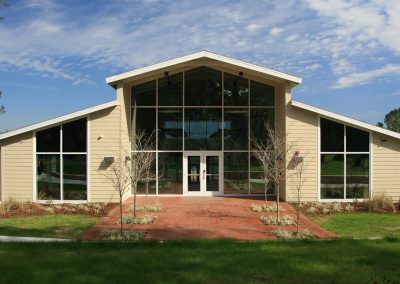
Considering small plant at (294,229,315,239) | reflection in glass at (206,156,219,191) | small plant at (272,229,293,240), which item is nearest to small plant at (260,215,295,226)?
small plant at (272,229,293,240)

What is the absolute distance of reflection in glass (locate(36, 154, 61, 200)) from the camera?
17.1 meters

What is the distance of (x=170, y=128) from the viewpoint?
1931cm

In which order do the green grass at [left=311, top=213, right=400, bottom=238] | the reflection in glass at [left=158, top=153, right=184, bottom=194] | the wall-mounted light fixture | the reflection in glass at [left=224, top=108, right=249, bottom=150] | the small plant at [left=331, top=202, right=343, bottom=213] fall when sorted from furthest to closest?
the reflection in glass at [left=224, top=108, right=249, bottom=150] → the reflection in glass at [left=158, top=153, right=184, bottom=194] → the wall-mounted light fixture → the small plant at [left=331, top=202, right=343, bottom=213] → the green grass at [left=311, top=213, right=400, bottom=238]

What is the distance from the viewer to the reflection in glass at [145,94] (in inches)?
761

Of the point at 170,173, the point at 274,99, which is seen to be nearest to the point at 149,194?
the point at 170,173

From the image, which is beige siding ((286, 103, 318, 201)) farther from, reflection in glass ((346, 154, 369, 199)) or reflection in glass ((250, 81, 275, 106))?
reflection in glass ((250, 81, 275, 106))

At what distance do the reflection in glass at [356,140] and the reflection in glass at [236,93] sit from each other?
4.83m

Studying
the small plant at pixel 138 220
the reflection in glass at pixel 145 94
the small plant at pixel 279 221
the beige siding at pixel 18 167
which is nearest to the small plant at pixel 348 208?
the small plant at pixel 279 221

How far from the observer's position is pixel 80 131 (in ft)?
56.6

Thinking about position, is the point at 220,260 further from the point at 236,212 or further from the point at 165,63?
the point at 165,63

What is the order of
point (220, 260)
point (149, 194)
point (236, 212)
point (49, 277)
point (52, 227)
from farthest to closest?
point (149, 194) < point (236, 212) < point (52, 227) < point (220, 260) < point (49, 277)

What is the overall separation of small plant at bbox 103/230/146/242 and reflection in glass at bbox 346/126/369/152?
1014 cm

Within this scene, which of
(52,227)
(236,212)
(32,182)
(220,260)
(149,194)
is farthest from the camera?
(149,194)

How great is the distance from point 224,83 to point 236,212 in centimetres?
686
